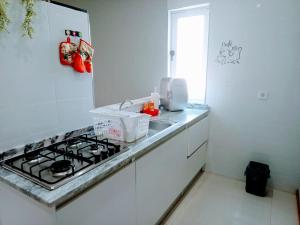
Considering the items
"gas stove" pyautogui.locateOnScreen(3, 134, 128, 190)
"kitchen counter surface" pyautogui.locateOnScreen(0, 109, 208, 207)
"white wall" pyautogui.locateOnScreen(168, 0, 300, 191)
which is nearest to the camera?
"kitchen counter surface" pyautogui.locateOnScreen(0, 109, 208, 207)

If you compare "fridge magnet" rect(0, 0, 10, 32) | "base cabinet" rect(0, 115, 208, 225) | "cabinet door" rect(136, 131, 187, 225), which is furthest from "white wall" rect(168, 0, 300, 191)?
"fridge magnet" rect(0, 0, 10, 32)

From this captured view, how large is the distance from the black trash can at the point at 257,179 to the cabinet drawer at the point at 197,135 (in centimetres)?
55

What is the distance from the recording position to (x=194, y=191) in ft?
7.01

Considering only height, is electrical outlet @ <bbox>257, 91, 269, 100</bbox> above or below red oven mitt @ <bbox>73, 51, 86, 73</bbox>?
below

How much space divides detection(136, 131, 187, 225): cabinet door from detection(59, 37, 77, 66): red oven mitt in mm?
846

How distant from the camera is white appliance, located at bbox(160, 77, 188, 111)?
216cm

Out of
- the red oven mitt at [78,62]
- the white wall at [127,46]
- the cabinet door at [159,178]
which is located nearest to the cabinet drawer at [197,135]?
the cabinet door at [159,178]

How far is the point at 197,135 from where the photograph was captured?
208 centimetres

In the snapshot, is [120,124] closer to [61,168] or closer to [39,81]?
[61,168]

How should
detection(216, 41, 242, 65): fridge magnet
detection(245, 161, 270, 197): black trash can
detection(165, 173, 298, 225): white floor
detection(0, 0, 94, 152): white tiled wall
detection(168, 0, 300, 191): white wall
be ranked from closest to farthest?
detection(0, 0, 94, 152): white tiled wall < detection(165, 173, 298, 225): white floor < detection(168, 0, 300, 191): white wall < detection(245, 161, 270, 197): black trash can < detection(216, 41, 242, 65): fridge magnet

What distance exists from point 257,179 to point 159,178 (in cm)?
117

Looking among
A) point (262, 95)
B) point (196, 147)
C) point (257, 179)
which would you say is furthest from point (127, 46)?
point (257, 179)

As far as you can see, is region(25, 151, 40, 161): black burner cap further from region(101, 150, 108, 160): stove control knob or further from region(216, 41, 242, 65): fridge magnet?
region(216, 41, 242, 65): fridge magnet

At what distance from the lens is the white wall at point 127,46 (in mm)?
2590
